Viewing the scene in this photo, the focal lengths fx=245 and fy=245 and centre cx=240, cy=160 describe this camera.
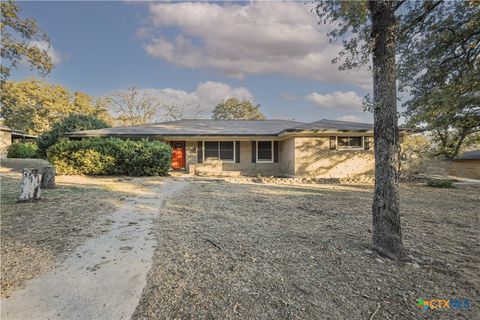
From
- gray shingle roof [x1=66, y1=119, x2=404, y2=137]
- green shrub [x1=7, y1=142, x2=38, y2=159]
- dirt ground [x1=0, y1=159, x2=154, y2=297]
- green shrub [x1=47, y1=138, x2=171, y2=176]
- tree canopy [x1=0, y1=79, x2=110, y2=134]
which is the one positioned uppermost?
tree canopy [x1=0, y1=79, x2=110, y2=134]

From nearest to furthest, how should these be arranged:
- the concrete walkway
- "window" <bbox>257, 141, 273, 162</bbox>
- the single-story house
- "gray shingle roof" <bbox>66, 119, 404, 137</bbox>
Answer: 1. the concrete walkway
2. "gray shingle roof" <bbox>66, 119, 404, 137</bbox>
3. the single-story house
4. "window" <bbox>257, 141, 273, 162</bbox>

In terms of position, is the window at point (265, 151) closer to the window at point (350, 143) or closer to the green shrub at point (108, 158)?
the window at point (350, 143)

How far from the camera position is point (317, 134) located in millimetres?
13078

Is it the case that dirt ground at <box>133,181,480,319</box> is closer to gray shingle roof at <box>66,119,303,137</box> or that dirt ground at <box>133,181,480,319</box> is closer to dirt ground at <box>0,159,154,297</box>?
dirt ground at <box>0,159,154,297</box>

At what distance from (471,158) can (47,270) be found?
29471 millimetres

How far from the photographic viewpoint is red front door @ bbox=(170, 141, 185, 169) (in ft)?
51.8

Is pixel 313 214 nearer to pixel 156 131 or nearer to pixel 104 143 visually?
pixel 104 143

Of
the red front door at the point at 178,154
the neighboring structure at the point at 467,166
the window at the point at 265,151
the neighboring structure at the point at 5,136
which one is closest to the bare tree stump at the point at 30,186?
the red front door at the point at 178,154

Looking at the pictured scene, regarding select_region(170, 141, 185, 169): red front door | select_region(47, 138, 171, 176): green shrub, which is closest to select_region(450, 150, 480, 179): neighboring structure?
select_region(170, 141, 185, 169): red front door

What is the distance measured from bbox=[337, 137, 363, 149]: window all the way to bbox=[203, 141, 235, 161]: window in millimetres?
6286

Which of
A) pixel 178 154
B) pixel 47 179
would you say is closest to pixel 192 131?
pixel 178 154

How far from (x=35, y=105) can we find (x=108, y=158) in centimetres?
2908

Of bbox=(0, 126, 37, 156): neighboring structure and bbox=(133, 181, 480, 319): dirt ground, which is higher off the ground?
bbox=(0, 126, 37, 156): neighboring structure

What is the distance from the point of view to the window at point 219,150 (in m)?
15.5
